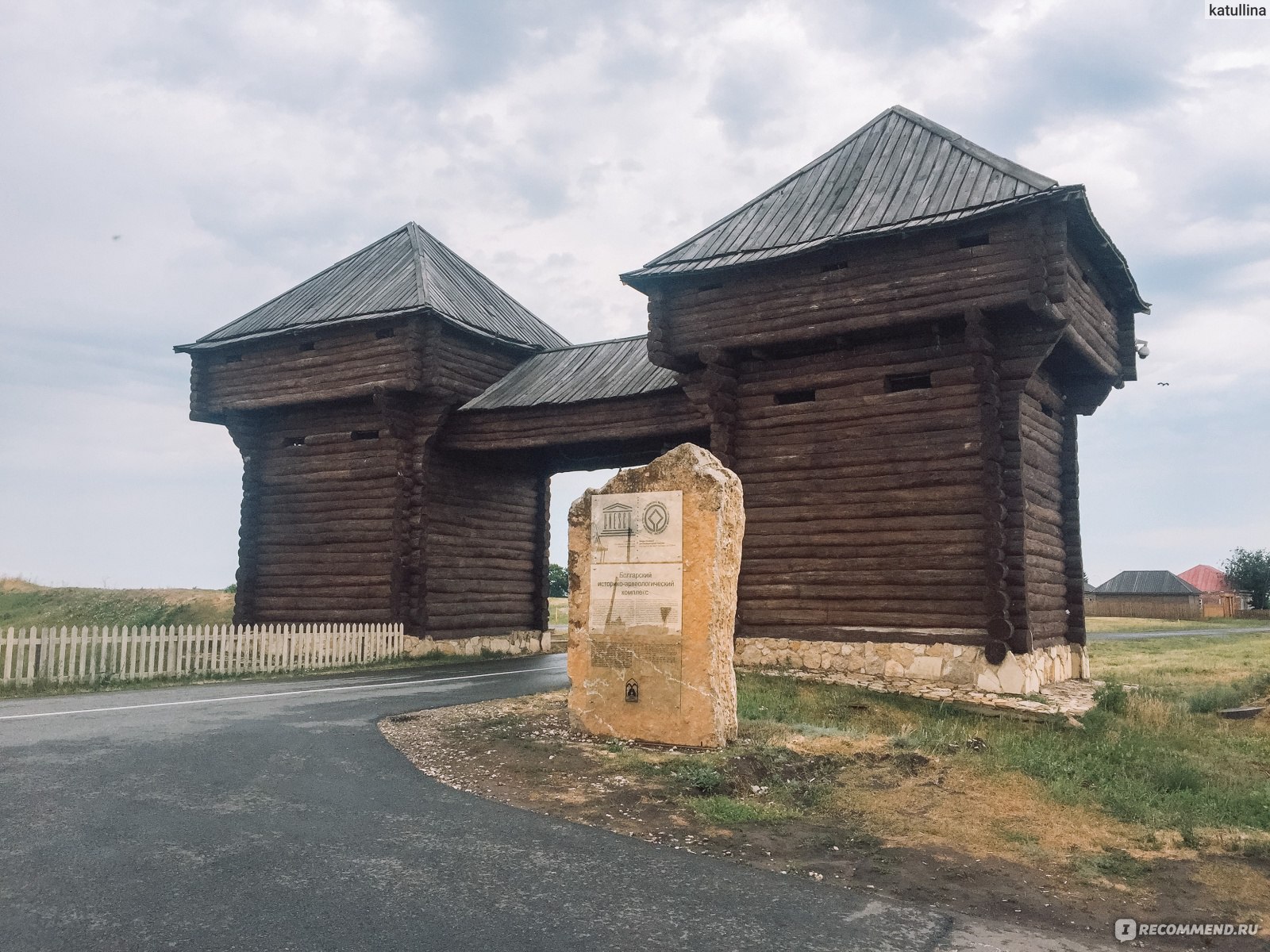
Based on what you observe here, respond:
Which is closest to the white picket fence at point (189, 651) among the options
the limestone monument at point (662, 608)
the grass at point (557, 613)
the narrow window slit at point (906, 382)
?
the limestone monument at point (662, 608)

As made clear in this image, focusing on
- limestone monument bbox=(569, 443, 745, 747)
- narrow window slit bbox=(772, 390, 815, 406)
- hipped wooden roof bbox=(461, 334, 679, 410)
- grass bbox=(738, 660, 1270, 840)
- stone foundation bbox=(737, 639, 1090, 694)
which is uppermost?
hipped wooden roof bbox=(461, 334, 679, 410)

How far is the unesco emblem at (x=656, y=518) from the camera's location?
9008 millimetres

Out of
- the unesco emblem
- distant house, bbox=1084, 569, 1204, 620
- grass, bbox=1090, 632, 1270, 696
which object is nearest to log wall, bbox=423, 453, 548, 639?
the unesco emblem

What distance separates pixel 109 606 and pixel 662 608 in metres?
33.1

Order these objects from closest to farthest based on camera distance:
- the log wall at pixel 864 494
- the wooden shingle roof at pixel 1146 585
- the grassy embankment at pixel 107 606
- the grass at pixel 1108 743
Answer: the grass at pixel 1108 743 → the log wall at pixel 864 494 → the grassy embankment at pixel 107 606 → the wooden shingle roof at pixel 1146 585

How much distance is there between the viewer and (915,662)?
14.9 meters

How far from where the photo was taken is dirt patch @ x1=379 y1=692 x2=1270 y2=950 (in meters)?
5.20

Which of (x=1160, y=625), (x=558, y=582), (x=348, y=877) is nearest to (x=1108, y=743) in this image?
(x=348, y=877)

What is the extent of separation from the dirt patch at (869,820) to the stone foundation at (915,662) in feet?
19.8

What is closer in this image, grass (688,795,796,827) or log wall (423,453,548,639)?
grass (688,795,796,827)

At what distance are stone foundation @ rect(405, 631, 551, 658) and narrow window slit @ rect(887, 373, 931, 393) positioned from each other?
12177mm

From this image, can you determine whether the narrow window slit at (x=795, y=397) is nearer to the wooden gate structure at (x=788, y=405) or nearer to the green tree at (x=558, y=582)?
the wooden gate structure at (x=788, y=405)

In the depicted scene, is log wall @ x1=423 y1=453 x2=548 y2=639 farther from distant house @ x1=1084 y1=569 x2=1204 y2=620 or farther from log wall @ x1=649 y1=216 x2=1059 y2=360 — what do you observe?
distant house @ x1=1084 y1=569 x2=1204 y2=620

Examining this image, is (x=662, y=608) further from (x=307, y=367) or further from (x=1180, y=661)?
(x=1180, y=661)
